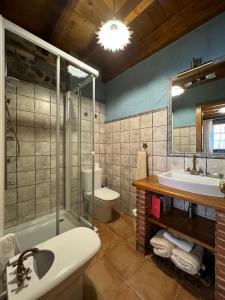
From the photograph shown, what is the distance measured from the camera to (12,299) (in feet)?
2.13

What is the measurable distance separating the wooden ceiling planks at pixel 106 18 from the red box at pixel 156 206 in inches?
73.9

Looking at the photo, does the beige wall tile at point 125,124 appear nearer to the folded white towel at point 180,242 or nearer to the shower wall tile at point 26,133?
the shower wall tile at point 26,133

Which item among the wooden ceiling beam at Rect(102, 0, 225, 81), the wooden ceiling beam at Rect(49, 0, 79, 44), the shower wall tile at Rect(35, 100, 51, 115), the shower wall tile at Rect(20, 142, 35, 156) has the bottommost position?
the shower wall tile at Rect(20, 142, 35, 156)

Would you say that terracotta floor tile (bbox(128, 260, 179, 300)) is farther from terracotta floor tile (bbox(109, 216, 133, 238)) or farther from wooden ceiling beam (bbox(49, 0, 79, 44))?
wooden ceiling beam (bbox(49, 0, 79, 44))

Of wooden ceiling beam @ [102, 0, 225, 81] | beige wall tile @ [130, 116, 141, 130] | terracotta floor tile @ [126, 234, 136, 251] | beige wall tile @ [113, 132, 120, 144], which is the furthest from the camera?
beige wall tile @ [113, 132, 120, 144]

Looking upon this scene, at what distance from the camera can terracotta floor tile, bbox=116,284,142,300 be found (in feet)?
3.67

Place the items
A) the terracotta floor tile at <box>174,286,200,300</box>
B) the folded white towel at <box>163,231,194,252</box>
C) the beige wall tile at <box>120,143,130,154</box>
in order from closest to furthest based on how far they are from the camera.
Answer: the terracotta floor tile at <box>174,286,200,300</box>
the folded white towel at <box>163,231,194,252</box>
the beige wall tile at <box>120,143,130,154</box>

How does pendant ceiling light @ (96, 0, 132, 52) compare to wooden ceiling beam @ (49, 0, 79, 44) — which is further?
wooden ceiling beam @ (49, 0, 79, 44)

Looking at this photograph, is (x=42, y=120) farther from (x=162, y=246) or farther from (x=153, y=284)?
(x=153, y=284)

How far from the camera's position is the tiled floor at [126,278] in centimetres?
114

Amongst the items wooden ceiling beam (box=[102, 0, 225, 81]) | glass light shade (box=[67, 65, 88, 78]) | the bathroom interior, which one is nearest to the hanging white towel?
the bathroom interior

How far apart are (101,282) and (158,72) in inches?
93.6

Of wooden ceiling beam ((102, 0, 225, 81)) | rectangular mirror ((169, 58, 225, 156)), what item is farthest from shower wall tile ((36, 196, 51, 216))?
wooden ceiling beam ((102, 0, 225, 81))

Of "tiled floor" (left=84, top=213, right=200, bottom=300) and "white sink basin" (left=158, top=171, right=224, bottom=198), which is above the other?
"white sink basin" (left=158, top=171, right=224, bottom=198)
